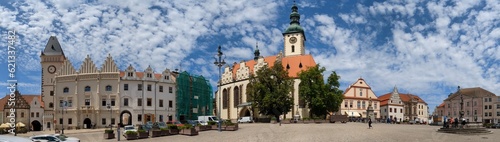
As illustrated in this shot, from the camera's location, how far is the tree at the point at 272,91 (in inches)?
2633

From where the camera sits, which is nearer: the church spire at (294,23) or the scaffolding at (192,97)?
the scaffolding at (192,97)

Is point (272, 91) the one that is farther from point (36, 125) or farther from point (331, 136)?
point (36, 125)

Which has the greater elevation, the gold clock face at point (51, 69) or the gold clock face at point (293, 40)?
the gold clock face at point (293, 40)

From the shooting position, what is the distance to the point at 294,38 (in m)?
93.9

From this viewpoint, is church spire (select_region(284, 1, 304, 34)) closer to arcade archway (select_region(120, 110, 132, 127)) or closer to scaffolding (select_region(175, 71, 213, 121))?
scaffolding (select_region(175, 71, 213, 121))

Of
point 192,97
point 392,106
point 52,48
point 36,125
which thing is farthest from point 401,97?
point 36,125

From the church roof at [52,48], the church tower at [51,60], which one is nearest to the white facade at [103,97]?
the church tower at [51,60]

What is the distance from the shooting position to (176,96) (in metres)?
72.9

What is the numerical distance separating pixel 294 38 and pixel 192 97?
88.9 ft

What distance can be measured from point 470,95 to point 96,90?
8210cm

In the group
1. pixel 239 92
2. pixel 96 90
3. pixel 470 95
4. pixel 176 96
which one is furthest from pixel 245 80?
pixel 470 95

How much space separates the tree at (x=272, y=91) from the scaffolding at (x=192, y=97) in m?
12.1

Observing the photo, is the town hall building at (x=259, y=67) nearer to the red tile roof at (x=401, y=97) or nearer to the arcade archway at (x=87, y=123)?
the red tile roof at (x=401, y=97)

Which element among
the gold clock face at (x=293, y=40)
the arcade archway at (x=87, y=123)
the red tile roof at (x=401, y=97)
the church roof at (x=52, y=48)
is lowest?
the arcade archway at (x=87, y=123)
